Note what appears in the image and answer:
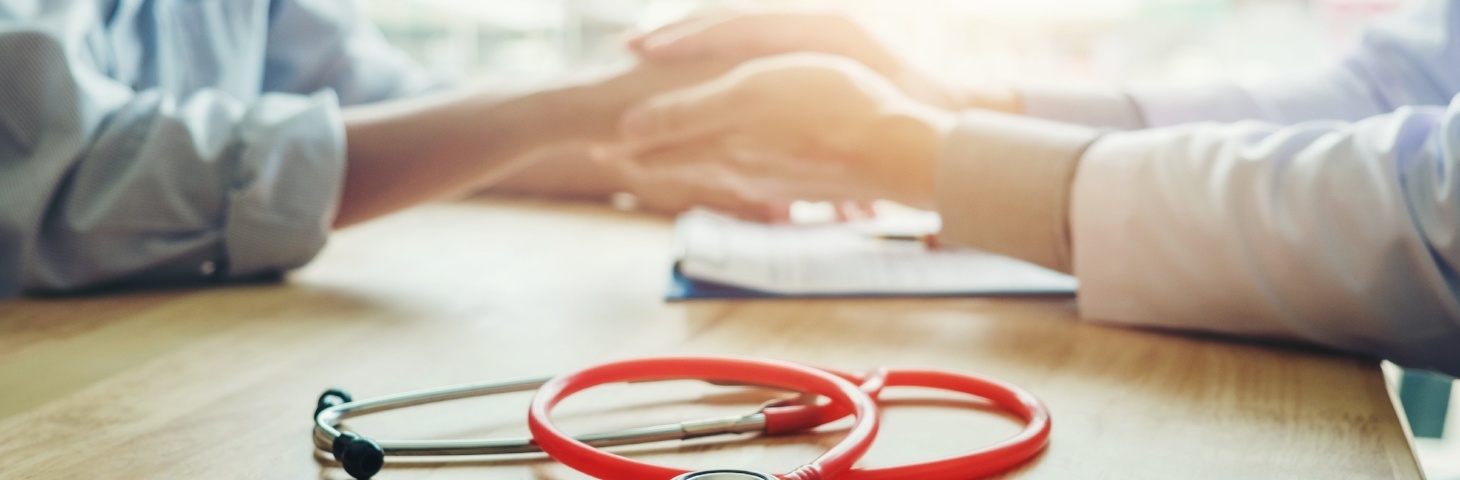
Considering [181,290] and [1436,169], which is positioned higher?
[1436,169]

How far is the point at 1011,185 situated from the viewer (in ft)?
2.08

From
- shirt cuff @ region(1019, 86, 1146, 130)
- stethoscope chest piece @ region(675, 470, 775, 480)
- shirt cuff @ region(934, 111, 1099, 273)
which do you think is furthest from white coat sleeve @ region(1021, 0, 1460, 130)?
stethoscope chest piece @ region(675, 470, 775, 480)

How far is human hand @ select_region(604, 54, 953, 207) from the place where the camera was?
0.73 meters

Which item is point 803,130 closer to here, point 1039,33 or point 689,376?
point 689,376

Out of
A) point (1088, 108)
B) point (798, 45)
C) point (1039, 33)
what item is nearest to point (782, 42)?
point (798, 45)

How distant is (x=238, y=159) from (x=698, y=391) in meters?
0.41

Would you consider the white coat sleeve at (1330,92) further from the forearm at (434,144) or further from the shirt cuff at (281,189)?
the shirt cuff at (281,189)

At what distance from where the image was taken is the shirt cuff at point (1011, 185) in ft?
2.05

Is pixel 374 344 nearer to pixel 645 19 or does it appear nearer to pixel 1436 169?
pixel 1436 169

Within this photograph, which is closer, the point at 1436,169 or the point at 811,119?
the point at 1436,169

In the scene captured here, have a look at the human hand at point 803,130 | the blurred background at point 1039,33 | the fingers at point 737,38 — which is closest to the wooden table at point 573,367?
the human hand at point 803,130

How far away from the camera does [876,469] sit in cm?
33

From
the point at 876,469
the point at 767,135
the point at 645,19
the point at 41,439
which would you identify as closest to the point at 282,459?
the point at 41,439

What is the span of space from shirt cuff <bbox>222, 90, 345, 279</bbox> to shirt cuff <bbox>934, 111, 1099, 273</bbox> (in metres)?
0.41
